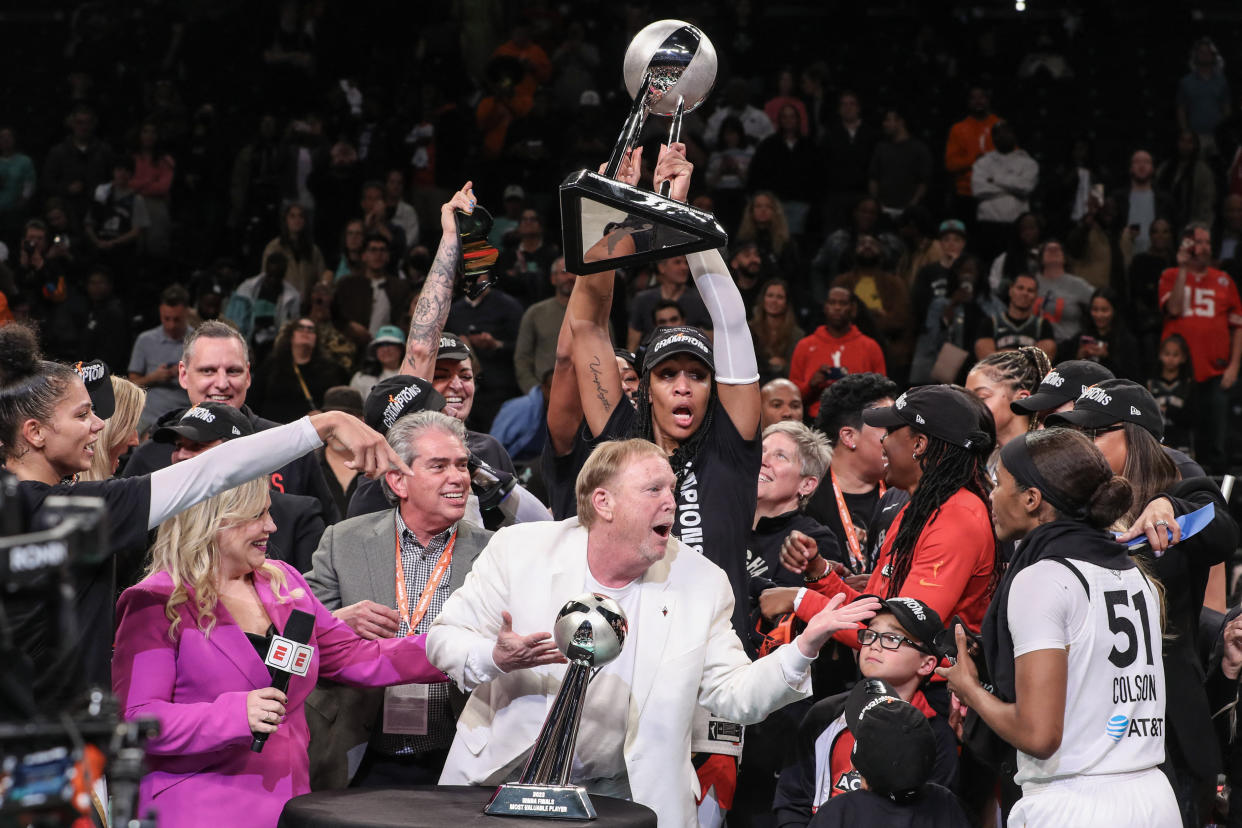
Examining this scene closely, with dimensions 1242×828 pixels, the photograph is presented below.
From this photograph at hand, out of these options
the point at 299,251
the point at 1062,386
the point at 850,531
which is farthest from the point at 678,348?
the point at 299,251

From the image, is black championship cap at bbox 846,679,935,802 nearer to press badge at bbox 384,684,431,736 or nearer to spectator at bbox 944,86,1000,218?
press badge at bbox 384,684,431,736

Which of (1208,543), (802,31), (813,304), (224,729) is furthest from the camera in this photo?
(802,31)

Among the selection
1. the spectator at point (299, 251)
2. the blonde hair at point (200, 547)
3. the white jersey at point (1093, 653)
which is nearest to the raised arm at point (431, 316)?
the blonde hair at point (200, 547)

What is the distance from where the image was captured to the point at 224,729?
3400mm

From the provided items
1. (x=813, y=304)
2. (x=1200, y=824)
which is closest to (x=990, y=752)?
(x=1200, y=824)

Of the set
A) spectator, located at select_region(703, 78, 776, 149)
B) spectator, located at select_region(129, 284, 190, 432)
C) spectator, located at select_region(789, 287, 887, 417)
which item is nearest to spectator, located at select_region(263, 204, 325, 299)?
spectator, located at select_region(129, 284, 190, 432)

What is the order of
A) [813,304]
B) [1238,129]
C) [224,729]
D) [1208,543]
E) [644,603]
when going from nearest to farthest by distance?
[224,729]
[644,603]
[1208,543]
[813,304]
[1238,129]

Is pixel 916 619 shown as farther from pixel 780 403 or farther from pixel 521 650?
pixel 780 403

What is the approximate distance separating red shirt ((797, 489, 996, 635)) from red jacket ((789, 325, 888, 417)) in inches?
201

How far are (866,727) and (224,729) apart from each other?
154 centimetres

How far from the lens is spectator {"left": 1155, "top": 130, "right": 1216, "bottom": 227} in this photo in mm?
12234

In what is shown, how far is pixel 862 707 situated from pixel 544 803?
0.86 meters

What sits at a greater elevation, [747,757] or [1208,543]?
[1208,543]

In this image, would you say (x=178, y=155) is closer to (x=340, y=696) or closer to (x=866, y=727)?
(x=340, y=696)
